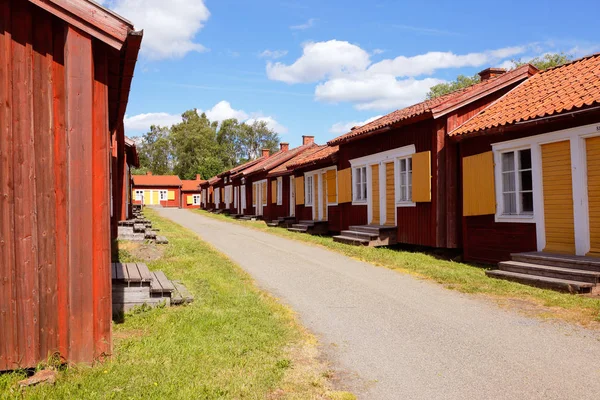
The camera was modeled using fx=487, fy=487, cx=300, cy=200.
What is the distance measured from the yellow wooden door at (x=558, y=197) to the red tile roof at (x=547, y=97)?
0.78 metres

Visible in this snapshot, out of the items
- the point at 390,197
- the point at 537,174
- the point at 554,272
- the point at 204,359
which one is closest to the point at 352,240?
the point at 390,197

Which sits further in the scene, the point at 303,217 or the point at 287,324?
the point at 303,217

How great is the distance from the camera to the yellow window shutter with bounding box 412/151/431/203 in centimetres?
1244

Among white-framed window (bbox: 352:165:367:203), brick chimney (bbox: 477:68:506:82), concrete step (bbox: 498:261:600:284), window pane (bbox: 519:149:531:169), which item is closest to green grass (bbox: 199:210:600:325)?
concrete step (bbox: 498:261:600:284)

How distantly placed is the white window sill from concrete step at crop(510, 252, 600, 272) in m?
0.78

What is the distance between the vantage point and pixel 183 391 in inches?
154

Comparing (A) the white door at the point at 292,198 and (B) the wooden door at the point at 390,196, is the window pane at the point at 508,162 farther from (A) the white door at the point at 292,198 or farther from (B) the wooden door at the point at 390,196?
(A) the white door at the point at 292,198

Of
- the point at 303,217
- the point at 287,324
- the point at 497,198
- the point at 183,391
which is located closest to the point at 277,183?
the point at 303,217

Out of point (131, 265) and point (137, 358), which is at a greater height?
point (131, 265)

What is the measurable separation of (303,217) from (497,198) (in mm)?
12576

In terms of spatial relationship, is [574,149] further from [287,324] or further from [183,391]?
[183,391]

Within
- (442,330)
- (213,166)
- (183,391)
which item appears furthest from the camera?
(213,166)

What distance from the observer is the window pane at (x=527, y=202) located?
405 inches

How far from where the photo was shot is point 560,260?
28.0 feet
